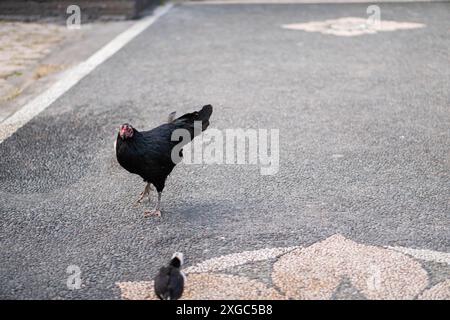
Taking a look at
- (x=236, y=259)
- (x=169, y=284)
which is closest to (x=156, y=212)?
(x=236, y=259)

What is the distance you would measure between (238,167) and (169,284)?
209 centimetres

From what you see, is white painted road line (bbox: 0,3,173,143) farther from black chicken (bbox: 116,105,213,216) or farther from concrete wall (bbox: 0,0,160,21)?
black chicken (bbox: 116,105,213,216)

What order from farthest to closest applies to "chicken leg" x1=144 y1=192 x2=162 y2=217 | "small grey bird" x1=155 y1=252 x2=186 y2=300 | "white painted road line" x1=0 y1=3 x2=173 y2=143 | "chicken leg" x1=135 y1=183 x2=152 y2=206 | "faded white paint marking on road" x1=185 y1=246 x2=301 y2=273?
"white painted road line" x1=0 y1=3 x2=173 y2=143 → "chicken leg" x1=135 y1=183 x2=152 y2=206 → "chicken leg" x1=144 y1=192 x2=162 y2=217 → "faded white paint marking on road" x1=185 y1=246 x2=301 y2=273 → "small grey bird" x1=155 y1=252 x2=186 y2=300

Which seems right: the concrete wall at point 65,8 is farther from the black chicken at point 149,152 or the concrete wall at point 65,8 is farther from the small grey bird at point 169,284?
the small grey bird at point 169,284

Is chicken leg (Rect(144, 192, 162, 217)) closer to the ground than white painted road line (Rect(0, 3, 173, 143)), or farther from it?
closer to the ground

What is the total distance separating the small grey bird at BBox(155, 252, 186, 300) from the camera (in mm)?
3174

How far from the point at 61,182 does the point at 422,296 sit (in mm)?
2972

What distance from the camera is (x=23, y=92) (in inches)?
293

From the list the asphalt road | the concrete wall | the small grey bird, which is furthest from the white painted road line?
the small grey bird

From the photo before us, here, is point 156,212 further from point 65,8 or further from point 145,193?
point 65,8

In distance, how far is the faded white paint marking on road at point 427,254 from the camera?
3.68 m

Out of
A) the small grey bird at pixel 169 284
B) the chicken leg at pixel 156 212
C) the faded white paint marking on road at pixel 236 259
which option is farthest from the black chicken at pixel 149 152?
the small grey bird at pixel 169 284

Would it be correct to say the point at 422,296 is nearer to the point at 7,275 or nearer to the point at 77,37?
the point at 7,275

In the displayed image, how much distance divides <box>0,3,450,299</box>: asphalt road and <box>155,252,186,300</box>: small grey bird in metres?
0.40
